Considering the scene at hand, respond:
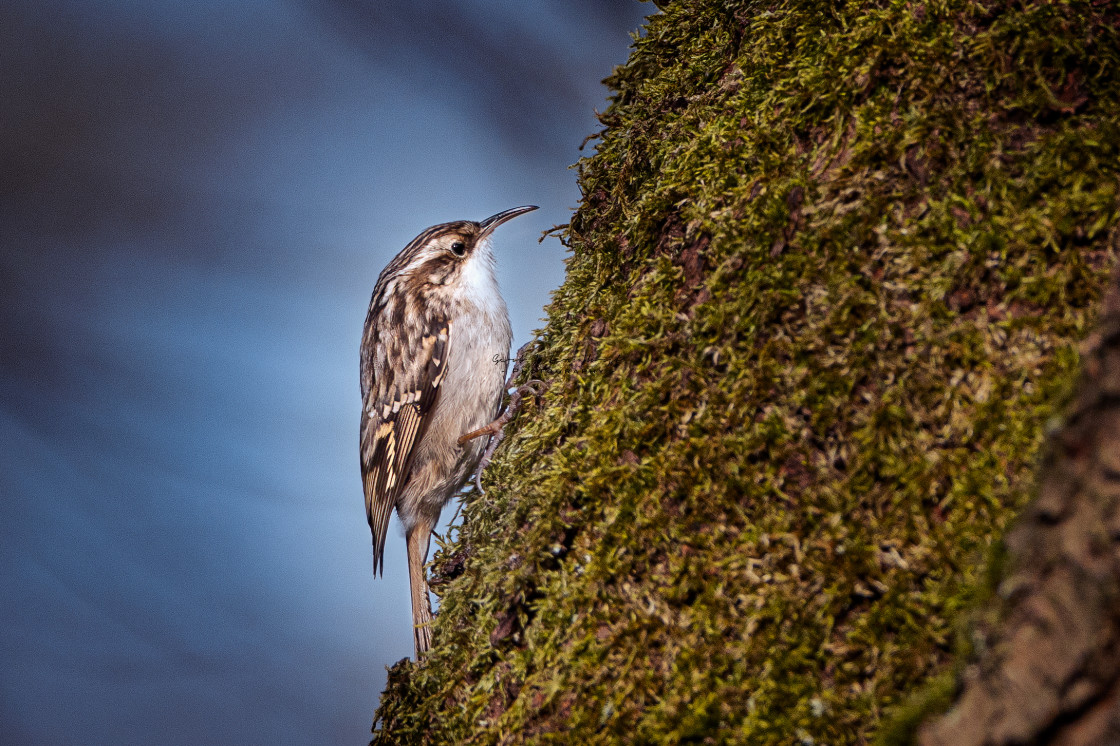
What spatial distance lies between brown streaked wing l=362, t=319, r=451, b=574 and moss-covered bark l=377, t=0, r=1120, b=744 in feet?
5.76

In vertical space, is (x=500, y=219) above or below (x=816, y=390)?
above

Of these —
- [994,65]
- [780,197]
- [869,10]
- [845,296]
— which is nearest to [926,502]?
[845,296]

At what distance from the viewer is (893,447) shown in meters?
0.93

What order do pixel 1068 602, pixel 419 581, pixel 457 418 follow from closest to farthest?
pixel 1068 602
pixel 419 581
pixel 457 418

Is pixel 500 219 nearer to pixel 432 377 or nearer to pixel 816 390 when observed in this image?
pixel 432 377

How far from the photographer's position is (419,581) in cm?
277

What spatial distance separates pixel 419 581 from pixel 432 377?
2.88 ft

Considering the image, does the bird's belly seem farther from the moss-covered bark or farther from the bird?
the moss-covered bark

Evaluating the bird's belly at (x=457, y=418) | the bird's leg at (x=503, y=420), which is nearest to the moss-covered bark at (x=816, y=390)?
the bird's leg at (x=503, y=420)

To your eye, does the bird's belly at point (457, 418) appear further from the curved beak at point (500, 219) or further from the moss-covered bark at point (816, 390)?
the moss-covered bark at point (816, 390)

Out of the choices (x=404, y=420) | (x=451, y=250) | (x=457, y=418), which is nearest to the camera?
(x=457, y=418)

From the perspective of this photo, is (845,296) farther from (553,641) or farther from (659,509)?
(553,641)

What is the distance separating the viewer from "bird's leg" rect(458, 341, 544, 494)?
182 cm

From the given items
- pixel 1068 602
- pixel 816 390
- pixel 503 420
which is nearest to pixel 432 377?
pixel 503 420
